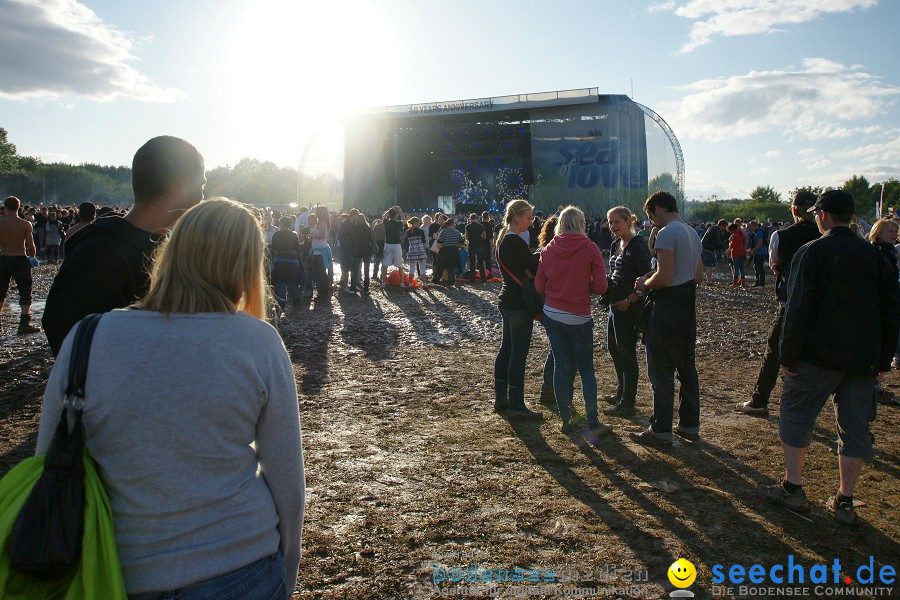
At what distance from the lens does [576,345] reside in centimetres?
496

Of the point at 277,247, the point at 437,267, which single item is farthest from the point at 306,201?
the point at 277,247

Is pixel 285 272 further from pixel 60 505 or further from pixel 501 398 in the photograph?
pixel 60 505

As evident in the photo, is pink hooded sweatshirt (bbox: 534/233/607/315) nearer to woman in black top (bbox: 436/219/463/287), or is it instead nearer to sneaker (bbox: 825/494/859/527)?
sneaker (bbox: 825/494/859/527)

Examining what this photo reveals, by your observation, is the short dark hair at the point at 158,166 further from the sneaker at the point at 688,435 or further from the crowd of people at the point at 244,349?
the sneaker at the point at 688,435

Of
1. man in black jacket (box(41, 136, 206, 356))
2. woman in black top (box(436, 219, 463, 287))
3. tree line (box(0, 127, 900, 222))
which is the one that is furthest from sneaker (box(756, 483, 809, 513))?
tree line (box(0, 127, 900, 222))

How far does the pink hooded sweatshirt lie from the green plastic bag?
385cm

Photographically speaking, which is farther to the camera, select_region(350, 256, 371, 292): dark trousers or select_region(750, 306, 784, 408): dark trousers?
select_region(350, 256, 371, 292): dark trousers

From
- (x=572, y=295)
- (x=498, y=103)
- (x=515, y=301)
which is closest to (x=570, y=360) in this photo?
(x=572, y=295)

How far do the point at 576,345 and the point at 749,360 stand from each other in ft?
13.6

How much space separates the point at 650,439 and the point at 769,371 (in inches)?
56.3

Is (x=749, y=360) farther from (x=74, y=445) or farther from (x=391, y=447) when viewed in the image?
(x=74, y=445)

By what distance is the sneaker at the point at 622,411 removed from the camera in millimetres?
5703

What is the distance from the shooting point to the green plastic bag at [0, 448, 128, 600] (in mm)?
1388

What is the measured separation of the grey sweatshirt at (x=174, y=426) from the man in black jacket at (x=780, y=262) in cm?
448
